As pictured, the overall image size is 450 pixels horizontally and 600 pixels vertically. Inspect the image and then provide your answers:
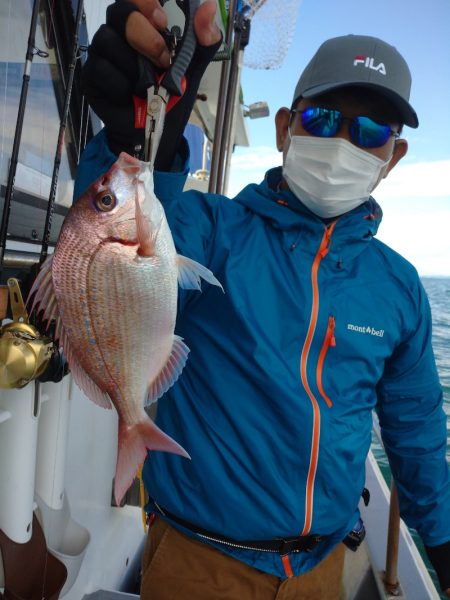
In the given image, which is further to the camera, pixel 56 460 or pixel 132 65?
pixel 56 460

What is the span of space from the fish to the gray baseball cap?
3.22 ft

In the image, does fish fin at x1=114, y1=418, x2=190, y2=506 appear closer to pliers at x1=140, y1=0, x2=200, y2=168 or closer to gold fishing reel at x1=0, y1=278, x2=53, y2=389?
gold fishing reel at x1=0, y1=278, x2=53, y2=389

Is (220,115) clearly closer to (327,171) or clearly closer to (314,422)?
(327,171)

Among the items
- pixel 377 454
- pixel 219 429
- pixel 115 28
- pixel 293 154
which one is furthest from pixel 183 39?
pixel 377 454

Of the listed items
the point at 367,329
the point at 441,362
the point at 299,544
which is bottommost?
the point at 441,362

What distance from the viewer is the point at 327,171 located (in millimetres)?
1826

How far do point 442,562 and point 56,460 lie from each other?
1.69 m

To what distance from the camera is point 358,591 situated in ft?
9.62

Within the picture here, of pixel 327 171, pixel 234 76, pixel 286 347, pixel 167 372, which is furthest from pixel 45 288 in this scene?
pixel 234 76

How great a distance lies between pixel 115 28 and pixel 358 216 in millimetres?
1166

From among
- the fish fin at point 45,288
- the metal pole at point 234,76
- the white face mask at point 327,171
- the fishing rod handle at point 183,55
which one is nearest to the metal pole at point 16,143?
the fish fin at point 45,288

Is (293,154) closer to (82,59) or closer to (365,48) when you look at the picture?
(365,48)

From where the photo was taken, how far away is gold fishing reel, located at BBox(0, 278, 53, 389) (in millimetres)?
1257

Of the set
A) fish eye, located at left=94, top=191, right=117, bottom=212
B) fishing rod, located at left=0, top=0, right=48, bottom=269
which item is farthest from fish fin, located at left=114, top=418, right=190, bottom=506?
fishing rod, located at left=0, top=0, right=48, bottom=269
